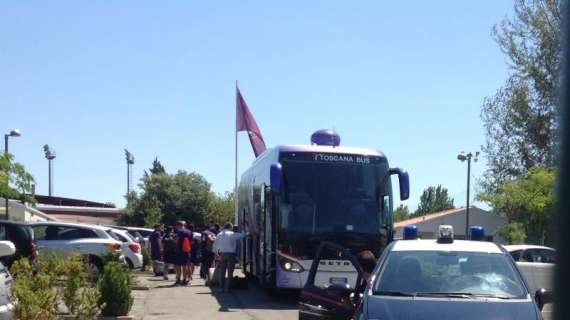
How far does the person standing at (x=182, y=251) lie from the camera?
2152cm

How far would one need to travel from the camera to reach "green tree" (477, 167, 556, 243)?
31.1 meters

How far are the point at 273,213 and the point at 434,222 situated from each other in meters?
Answer: 43.2

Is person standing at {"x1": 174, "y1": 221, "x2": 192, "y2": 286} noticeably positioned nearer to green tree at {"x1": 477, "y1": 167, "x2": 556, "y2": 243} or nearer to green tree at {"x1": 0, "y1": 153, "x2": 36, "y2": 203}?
green tree at {"x1": 0, "y1": 153, "x2": 36, "y2": 203}

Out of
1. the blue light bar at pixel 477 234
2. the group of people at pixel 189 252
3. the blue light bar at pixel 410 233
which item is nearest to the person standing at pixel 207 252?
the group of people at pixel 189 252

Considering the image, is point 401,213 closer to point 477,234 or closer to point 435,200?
point 435,200

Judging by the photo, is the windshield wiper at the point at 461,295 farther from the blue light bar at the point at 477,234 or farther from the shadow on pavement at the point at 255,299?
the shadow on pavement at the point at 255,299

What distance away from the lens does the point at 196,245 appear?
26.9m

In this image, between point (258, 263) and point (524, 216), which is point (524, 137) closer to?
point (524, 216)

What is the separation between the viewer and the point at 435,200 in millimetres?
115938

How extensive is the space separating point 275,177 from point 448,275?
7.49m

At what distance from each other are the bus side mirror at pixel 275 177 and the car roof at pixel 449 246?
6349mm

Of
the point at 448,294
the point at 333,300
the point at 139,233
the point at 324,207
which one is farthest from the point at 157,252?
the point at 448,294

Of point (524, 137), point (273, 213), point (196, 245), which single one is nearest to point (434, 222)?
point (524, 137)

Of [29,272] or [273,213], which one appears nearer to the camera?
[29,272]
